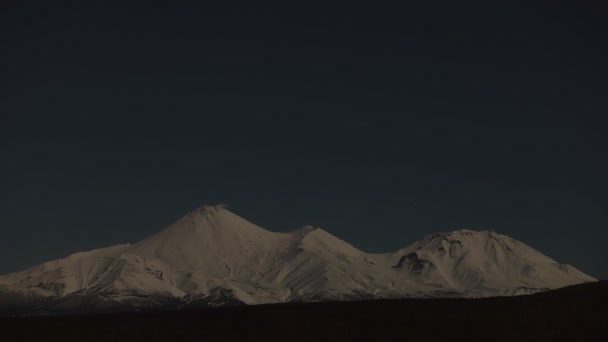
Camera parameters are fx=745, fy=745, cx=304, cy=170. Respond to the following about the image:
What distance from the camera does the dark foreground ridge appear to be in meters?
68.4

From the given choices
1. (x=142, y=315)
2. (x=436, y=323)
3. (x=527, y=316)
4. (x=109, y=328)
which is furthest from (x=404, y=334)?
(x=142, y=315)

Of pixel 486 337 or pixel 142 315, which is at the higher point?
pixel 486 337

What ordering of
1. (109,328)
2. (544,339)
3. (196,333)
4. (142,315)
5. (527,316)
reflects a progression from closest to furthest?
(544,339), (527,316), (196,333), (109,328), (142,315)

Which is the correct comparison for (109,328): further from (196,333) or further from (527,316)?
(527,316)

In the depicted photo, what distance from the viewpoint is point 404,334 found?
72625 millimetres

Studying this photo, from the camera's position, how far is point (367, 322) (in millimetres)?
80312

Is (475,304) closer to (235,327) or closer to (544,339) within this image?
(544,339)

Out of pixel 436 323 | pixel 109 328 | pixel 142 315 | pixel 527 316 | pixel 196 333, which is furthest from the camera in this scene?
pixel 142 315

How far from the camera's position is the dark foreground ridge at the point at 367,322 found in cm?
6838

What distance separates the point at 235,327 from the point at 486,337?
2976 cm

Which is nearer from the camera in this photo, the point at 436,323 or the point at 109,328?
the point at 436,323

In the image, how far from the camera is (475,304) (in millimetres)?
84375

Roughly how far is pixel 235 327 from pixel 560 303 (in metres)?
35.3

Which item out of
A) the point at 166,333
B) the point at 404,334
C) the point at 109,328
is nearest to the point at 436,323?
the point at 404,334
